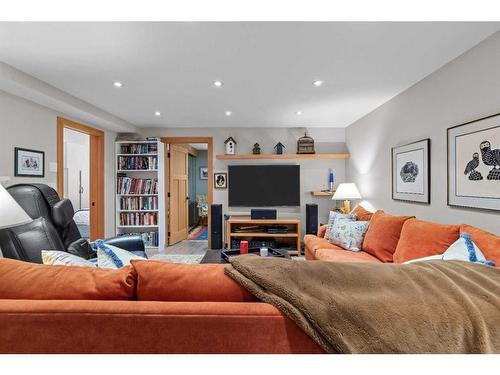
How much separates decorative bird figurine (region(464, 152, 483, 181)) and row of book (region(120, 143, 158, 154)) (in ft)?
14.4

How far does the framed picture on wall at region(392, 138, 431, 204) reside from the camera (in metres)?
2.60

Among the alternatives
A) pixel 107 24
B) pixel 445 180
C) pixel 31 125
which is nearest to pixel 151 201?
pixel 31 125

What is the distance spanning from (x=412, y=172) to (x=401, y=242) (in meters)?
0.91

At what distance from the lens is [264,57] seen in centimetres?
218

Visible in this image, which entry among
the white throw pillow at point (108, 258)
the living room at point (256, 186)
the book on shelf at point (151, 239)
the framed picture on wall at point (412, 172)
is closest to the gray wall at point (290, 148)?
the living room at point (256, 186)

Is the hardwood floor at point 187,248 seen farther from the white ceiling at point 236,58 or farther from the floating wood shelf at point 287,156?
the white ceiling at point 236,58

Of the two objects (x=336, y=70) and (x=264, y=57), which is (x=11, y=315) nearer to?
(x=264, y=57)

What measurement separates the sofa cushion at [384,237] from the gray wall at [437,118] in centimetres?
36

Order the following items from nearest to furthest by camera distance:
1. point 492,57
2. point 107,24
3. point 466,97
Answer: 1. point 107,24
2. point 492,57
3. point 466,97

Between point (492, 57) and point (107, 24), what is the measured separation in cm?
275

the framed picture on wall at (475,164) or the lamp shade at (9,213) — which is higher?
the framed picture on wall at (475,164)

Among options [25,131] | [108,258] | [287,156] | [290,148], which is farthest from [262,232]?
[25,131]

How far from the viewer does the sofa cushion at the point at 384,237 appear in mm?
2516

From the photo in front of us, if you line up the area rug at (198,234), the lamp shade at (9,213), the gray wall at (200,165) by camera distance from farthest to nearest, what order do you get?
the gray wall at (200,165)
the area rug at (198,234)
the lamp shade at (9,213)
